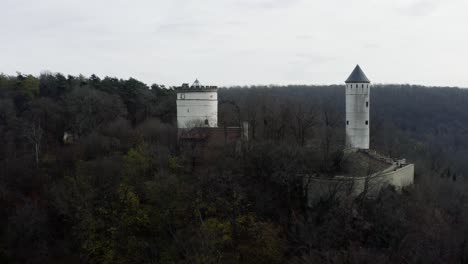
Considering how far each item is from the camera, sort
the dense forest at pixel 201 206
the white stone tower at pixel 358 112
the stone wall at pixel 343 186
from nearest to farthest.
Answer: the dense forest at pixel 201 206 → the stone wall at pixel 343 186 → the white stone tower at pixel 358 112

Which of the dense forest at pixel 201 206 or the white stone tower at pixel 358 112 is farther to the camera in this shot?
the white stone tower at pixel 358 112

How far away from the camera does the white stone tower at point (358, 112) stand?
26766mm

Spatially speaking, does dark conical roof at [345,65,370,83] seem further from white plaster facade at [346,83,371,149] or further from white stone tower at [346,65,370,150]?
white plaster facade at [346,83,371,149]

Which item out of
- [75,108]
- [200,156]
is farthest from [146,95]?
[200,156]

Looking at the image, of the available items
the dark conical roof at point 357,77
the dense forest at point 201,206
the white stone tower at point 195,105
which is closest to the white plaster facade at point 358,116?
the dark conical roof at point 357,77

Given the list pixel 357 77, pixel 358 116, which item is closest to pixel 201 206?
pixel 358 116

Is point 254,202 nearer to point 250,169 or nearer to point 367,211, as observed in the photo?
point 250,169

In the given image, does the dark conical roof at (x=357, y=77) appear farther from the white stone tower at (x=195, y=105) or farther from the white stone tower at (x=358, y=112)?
the white stone tower at (x=195, y=105)

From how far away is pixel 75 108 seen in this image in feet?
102

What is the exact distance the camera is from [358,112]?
26781 millimetres

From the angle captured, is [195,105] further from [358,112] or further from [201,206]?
[201,206]

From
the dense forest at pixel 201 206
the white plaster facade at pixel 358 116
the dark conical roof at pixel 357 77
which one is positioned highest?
the dark conical roof at pixel 357 77

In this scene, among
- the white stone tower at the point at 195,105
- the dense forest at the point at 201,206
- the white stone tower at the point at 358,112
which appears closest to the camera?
the dense forest at the point at 201,206

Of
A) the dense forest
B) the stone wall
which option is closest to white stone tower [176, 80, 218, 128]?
the dense forest
